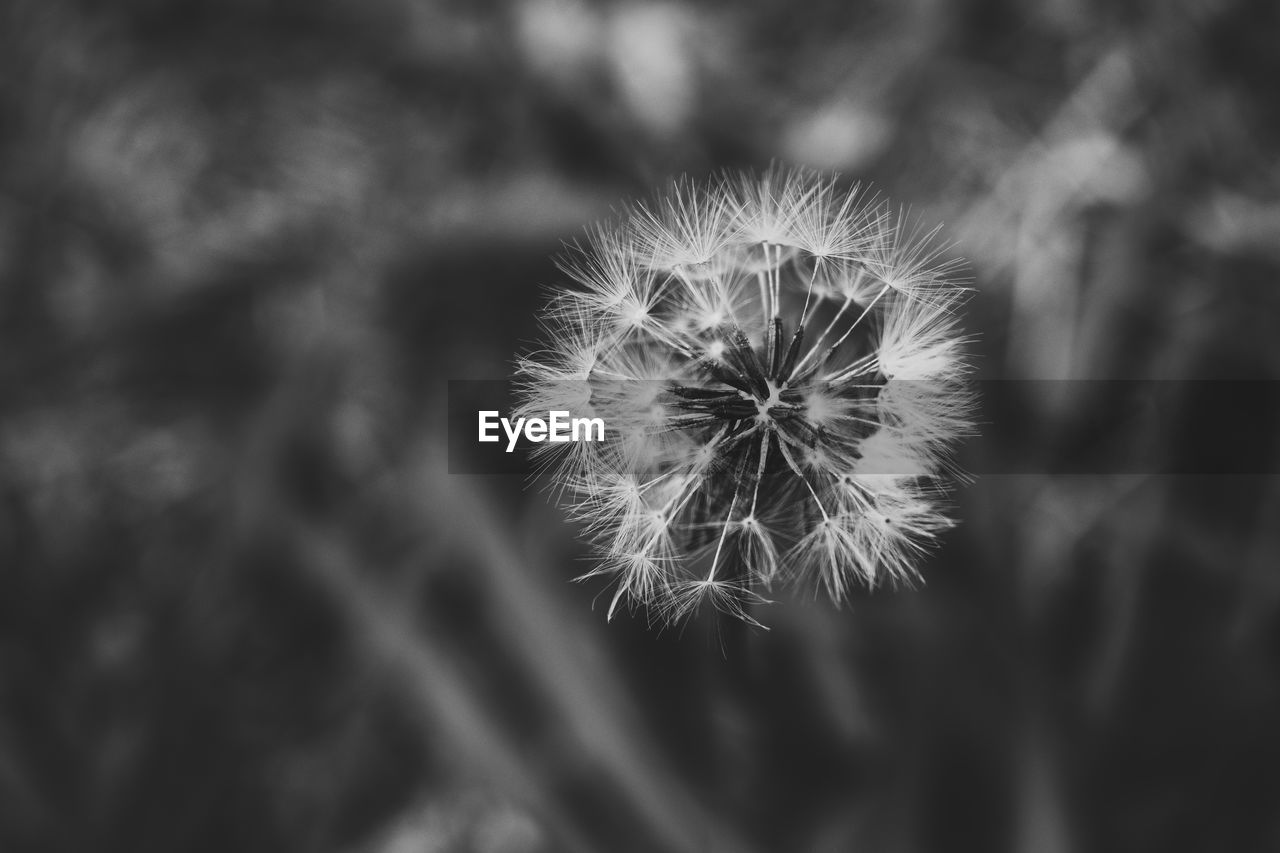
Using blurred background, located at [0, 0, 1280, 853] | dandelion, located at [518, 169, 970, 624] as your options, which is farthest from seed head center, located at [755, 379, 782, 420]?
blurred background, located at [0, 0, 1280, 853]

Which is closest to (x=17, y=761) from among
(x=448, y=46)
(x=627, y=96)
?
(x=448, y=46)

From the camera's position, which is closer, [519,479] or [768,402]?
[768,402]

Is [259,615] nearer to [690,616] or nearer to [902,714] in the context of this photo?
[690,616]

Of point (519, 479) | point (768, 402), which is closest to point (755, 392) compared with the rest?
point (768, 402)

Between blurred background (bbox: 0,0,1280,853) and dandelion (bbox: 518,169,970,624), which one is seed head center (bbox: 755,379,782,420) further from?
blurred background (bbox: 0,0,1280,853)

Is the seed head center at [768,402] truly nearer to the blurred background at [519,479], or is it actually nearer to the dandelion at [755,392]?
the dandelion at [755,392]

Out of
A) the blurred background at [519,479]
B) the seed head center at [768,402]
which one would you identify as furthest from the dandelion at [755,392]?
the blurred background at [519,479]

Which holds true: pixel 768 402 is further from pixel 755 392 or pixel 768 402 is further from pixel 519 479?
pixel 519 479
